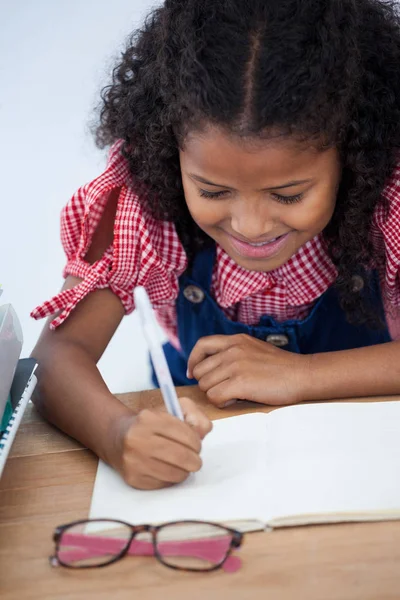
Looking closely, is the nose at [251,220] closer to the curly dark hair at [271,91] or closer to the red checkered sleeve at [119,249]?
the curly dark hair at [271,91]

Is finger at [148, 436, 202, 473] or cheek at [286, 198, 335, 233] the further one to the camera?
cheek at [286, 198, 335, 233]

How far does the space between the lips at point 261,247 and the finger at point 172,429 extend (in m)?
0.30

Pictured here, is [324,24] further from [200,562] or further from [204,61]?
[200,562]

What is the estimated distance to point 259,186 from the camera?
0.88 meters

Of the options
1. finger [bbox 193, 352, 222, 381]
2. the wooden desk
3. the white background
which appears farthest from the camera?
the white background

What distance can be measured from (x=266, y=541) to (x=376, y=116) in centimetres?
53

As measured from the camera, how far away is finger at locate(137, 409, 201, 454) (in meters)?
0.76

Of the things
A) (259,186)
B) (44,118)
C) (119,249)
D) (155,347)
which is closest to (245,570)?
(155,347)

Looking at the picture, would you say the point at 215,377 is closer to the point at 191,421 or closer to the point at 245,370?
the point at 245,370

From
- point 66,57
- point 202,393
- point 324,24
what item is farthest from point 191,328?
point 66,57

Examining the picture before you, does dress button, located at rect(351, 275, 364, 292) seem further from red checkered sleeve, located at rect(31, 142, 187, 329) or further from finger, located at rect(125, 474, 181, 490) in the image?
finger, located at rect(125, 474, 181, 490)

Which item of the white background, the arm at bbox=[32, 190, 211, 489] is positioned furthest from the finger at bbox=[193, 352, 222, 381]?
the white background

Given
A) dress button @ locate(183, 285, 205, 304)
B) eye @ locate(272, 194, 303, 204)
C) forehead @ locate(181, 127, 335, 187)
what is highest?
forehead @ locate(181, 127, 335, 187)

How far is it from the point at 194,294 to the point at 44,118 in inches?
52.4
